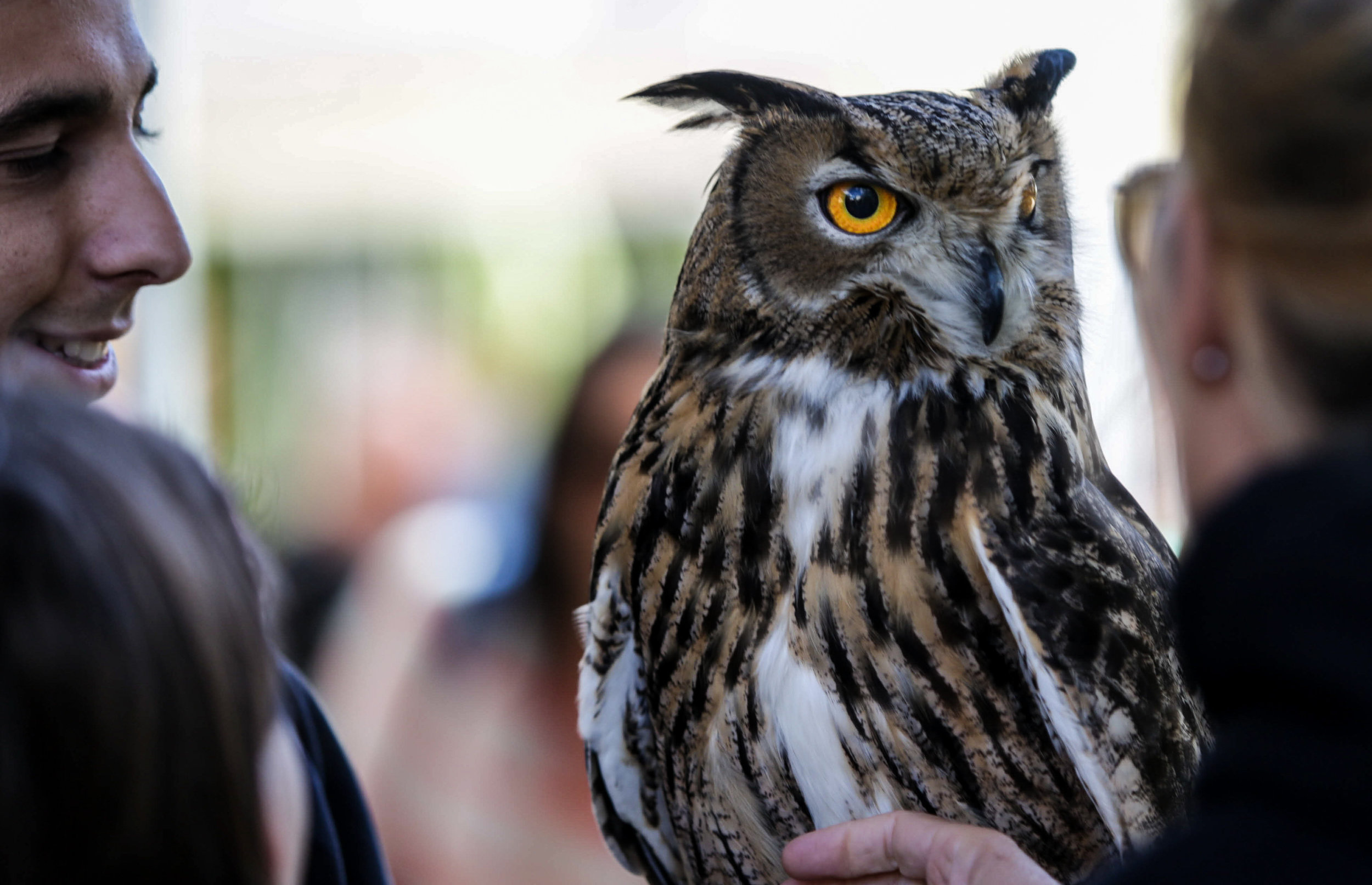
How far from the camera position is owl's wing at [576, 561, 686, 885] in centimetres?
115

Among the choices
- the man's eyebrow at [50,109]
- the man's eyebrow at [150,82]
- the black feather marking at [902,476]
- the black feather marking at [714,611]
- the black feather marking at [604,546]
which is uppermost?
the man's eyebrow at [150,82]

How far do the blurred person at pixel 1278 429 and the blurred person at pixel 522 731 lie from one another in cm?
143

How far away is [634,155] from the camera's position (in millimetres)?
3332

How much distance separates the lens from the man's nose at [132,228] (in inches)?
39.5

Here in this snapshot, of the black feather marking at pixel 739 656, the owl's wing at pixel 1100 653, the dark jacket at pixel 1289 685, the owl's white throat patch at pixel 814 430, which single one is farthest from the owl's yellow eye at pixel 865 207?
the dark jacket at pixel 1289 685

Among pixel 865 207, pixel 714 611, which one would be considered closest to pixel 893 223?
pixel 865 207

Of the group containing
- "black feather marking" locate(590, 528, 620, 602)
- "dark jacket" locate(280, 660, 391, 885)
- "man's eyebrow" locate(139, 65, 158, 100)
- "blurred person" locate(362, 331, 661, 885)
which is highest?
"man's eyebrow" locate(139, 65, 158, 100)

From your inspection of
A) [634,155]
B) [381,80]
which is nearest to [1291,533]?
[634,155]

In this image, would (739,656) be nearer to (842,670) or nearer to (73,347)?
(842,670)

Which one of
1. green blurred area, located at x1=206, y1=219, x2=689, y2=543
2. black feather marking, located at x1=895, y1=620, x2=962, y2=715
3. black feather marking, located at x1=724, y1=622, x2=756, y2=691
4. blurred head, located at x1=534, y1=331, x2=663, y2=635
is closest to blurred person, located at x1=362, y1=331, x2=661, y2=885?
blurred head, located at x1=534, y1=331, x2=663, y2=635

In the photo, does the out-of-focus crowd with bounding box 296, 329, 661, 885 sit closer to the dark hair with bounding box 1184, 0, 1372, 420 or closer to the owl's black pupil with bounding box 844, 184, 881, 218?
the owl's black pupil with bounding box 844, 184, 881, 218

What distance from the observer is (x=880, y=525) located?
3.31 ft

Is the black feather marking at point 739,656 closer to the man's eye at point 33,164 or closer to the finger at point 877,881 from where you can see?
the finger at point 877,881

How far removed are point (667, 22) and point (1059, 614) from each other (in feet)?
9.29
